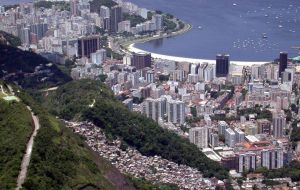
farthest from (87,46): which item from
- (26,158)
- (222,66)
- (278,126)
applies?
(26,158)

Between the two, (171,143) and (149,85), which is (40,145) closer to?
(171,143)

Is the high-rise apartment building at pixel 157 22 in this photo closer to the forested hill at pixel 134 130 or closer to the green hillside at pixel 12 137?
the forested hill at pixel 134 130

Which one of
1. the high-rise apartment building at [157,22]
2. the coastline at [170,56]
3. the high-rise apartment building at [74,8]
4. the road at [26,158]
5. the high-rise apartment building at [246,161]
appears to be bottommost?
the high-rise apartment building at [246,161]

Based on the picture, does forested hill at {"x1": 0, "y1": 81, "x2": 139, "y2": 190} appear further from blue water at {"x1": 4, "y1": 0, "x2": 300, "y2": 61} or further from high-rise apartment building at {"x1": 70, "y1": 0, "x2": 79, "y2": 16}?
high-rise apartment building at {"x1": 70, "y1": 0, "x2": 79, "y2": 16}

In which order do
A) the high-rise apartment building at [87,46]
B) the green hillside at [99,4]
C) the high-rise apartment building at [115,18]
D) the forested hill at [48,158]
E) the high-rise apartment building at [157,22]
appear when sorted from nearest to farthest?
1. the forested hill at [48,158]
2. the high-rise apartment building at [87,46]
3. the high-rise apartment building at [115,18]
4. the high-rise apartment building at [157,22]
5. the green hillside at [99,4]

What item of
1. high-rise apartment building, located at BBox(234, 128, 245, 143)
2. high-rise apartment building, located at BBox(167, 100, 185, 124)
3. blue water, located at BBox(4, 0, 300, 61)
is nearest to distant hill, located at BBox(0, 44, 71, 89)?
high-rise apartment building, located at BBox(167, 100, 185, 124)

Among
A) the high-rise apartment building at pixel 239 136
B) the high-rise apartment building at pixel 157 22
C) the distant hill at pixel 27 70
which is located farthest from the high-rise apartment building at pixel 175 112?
the high-rise apartment building at pixel 157 22
